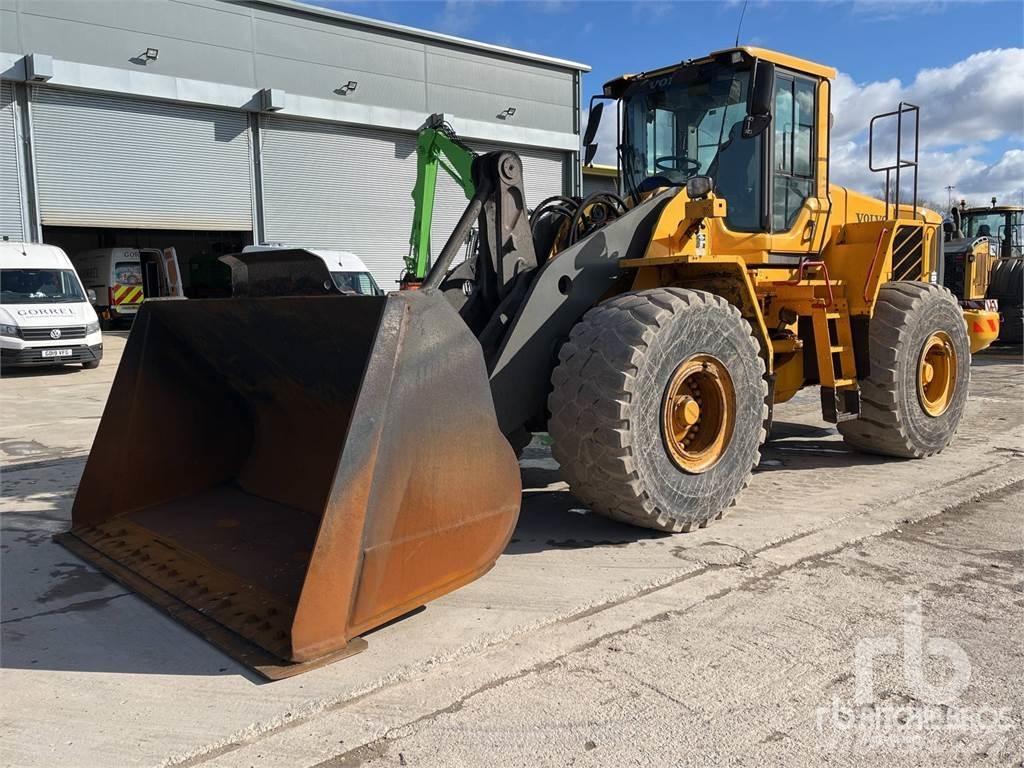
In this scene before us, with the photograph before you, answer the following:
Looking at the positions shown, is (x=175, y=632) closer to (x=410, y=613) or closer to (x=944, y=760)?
(x=410, y=613)

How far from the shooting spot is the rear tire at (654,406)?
3.99m

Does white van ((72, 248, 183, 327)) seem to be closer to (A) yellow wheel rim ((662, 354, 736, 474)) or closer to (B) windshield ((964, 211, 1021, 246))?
(B) windshield ((964, 211, 1021, 246))

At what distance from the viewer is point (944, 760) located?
251 cm

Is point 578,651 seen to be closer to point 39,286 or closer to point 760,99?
point 760,99

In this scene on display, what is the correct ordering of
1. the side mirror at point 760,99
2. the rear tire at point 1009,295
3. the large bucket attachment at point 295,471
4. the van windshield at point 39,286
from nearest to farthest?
the large bucket attachment at point 295,471, the side mirror at point 760,99, the van windshield at point 39,286, the rear tire at point 1009,295

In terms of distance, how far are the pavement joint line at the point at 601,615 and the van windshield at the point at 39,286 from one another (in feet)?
45.8

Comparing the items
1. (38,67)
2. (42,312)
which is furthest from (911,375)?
(38,67)

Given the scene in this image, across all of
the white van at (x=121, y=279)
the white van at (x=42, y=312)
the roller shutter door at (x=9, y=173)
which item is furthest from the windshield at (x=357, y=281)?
the roller shutter door at (x=9, y=173)

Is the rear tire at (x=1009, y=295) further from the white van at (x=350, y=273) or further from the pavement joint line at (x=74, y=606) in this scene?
the pavement joint line at (x=74, y=606)

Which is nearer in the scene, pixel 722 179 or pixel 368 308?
pixel 368 308

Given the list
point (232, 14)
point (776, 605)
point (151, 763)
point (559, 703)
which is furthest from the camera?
point (232, 14)

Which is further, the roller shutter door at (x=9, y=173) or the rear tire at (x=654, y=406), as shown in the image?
the roller shutter door at (x=9, y=173)

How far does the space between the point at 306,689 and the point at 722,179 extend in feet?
13.4

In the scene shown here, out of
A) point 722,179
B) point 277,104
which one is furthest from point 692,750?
point 277,104
